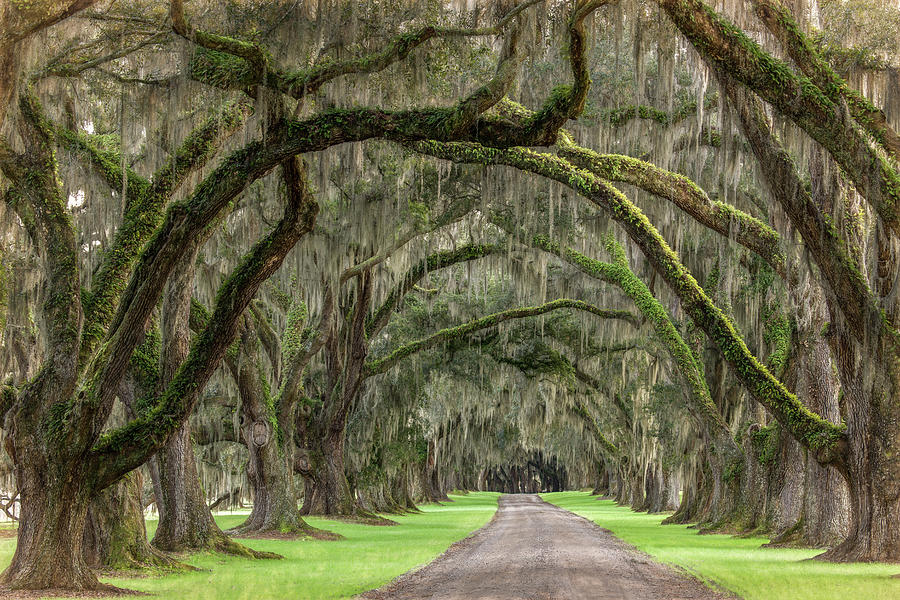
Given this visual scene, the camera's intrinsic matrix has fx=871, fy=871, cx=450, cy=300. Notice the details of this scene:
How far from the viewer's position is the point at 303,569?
10789mm

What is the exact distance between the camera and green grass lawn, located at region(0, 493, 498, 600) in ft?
28.1

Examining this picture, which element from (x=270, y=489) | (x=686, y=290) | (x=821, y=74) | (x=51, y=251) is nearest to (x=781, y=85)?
(x=821, y=74)

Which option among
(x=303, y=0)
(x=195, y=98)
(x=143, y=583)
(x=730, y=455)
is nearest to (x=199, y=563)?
(x=143, y=583)

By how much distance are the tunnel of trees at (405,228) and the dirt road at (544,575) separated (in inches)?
116

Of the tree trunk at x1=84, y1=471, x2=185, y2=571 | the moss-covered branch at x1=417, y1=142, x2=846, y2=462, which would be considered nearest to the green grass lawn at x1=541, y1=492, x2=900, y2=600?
the moss-covered branch at x1=417, y1=142, x2=846, y2=462

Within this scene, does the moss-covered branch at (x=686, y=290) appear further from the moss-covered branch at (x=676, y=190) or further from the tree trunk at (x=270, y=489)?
the tree trunk at (x=270, y=489)

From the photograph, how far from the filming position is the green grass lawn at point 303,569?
8.55 meters

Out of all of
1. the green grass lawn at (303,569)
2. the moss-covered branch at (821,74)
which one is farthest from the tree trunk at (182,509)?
the moss-covered branch at (821,74)

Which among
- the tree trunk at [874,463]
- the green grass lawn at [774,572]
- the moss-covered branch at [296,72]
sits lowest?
the green grass lawn at [774,572]

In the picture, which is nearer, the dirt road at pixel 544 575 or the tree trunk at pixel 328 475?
the dirt road at pixel 544 575

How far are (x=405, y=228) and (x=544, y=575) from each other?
8.71m

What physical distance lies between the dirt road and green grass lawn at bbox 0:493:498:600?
1.33 feet

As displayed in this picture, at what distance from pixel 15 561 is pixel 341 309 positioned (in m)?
13.7

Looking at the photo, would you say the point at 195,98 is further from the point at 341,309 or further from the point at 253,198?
the point at 341,309
